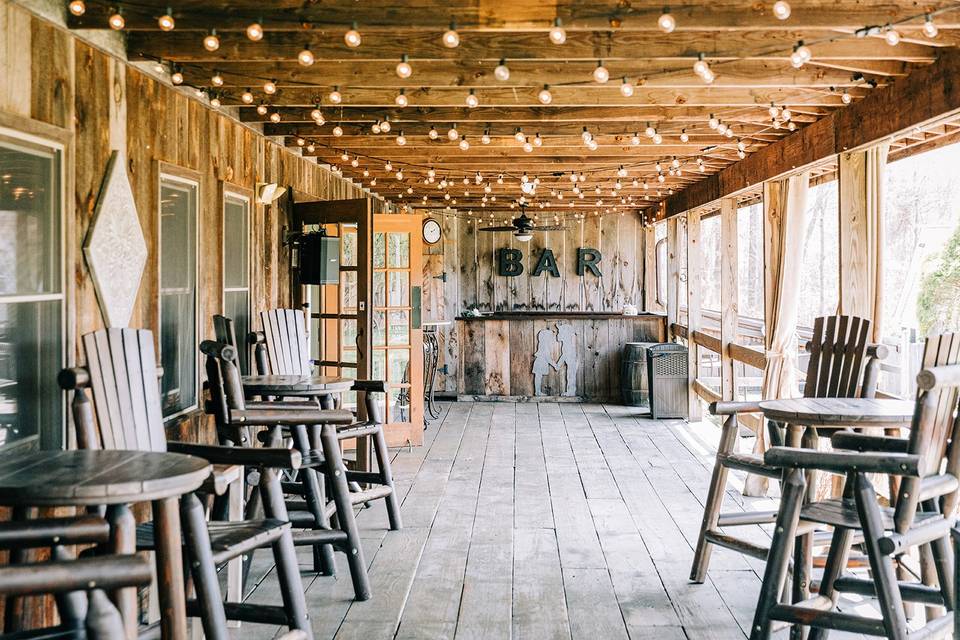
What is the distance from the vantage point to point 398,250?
7.15 metres

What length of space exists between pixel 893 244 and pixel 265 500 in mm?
6734

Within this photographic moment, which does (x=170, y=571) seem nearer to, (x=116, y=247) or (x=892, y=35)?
(x=116, y=247)

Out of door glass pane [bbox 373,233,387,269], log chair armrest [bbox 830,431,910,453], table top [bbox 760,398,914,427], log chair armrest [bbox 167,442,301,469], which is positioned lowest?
log chair armrest [bbox 830,431,910,453]

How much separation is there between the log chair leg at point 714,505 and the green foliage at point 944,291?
3.25 m

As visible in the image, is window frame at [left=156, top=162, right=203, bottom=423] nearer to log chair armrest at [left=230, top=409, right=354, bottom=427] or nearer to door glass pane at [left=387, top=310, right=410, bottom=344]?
log chair armrest at [left=230, top=409, right=354, bottom=427]

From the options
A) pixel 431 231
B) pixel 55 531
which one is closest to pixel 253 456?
pixel 55 531

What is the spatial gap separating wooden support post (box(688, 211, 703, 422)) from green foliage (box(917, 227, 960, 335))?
7.73 ft

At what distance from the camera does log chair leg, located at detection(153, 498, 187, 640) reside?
216 centimetres

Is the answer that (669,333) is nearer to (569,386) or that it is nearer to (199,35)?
(569,386)

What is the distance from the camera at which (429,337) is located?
961 cm

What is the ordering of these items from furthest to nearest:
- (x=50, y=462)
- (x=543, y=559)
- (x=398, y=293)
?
(x=398, y=293)
(x=543, y=559)
(x=50, y=462)

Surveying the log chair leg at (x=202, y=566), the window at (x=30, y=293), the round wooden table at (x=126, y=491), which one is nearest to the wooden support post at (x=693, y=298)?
the window at (x=30, y=293)

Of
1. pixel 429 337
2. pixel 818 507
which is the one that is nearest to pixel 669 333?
pixel 429 337

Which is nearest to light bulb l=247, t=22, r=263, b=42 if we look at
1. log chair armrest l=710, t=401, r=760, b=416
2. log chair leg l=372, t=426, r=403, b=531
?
log chair leg l=372, t=426, r=403, b=531
